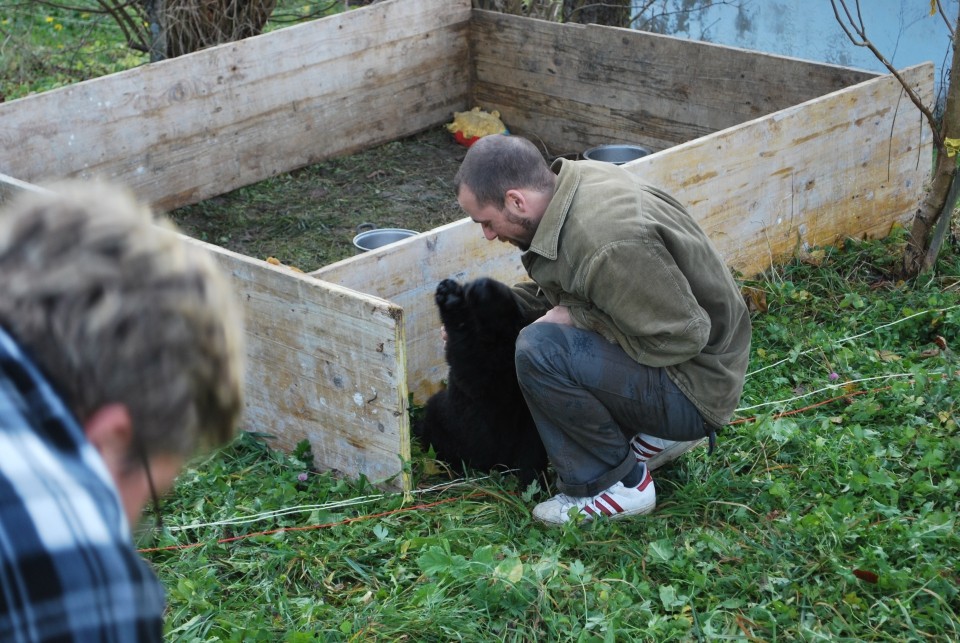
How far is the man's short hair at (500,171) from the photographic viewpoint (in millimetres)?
3201

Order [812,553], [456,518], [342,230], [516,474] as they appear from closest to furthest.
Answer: [812,553] → [456,518] → [516,474] → [342,230]

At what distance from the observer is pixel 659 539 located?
328 cm

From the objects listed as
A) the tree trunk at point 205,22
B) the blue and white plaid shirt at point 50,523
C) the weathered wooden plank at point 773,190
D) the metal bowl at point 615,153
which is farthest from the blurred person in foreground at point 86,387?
the tree trunk at point 205,22

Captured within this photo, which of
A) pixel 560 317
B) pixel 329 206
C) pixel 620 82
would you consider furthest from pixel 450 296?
pixel 620 82

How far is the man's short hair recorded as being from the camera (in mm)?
3201

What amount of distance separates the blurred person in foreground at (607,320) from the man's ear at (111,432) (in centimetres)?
212

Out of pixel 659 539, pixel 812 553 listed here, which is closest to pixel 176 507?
pixel 659 539

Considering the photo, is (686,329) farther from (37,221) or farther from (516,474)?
(37,221)

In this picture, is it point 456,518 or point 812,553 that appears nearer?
point 812,553

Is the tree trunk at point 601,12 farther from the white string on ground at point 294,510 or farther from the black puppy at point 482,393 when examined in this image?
the white string on ground at point 294,510

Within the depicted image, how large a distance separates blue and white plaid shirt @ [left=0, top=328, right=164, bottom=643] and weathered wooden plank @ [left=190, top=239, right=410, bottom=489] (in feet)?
7.25

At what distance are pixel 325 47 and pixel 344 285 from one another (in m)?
3.30

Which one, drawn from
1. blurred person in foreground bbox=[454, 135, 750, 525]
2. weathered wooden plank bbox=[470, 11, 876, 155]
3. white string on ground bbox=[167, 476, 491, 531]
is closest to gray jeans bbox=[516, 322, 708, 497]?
blurred person in foreground bbox=[454, 135, 750, 525]

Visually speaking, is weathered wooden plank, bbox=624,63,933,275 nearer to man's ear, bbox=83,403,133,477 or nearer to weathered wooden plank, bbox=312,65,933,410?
weathered wooden plank, bbox=312,65,933,410
